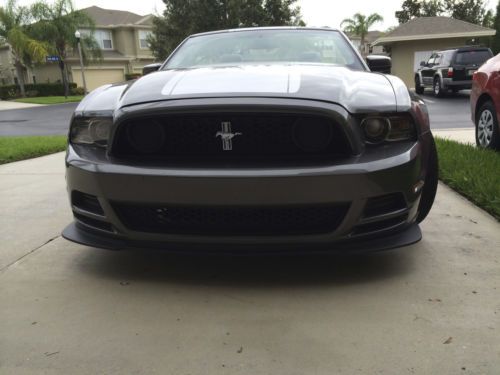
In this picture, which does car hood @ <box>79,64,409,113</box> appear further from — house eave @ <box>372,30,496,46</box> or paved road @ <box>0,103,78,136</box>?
house eave @ <box>372,30,496,46</box>

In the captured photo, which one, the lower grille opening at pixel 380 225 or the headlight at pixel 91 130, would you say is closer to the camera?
the lower grille opening at pixel 380 225

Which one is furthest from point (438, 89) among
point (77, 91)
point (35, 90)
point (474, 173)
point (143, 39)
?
point (143, 39)

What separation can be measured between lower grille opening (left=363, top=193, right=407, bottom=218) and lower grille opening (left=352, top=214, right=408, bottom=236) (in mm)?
52

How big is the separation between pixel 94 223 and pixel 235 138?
0.88m

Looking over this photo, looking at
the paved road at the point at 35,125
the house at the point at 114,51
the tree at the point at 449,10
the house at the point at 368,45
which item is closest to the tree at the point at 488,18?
the tree at the point at 449,10

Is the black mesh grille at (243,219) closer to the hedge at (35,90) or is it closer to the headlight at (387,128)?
the headlight at (387,128)

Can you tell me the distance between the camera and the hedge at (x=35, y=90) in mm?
35062

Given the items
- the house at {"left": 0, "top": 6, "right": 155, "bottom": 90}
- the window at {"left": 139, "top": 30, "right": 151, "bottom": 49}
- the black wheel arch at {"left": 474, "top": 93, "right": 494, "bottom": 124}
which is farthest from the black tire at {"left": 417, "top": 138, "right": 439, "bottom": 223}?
the window at {"left": 139, "top": 30, "right": 151, "bottom": 49}

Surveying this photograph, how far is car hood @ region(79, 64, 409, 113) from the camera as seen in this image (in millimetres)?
2334

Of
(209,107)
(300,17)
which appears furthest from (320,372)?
(300,17)

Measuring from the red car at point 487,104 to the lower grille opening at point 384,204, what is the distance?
10.8 feet

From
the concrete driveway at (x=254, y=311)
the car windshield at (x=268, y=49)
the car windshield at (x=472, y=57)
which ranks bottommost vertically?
the concrete driveway at (x=254, y=311)

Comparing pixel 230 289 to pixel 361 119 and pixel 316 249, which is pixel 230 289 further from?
pixel 361 119

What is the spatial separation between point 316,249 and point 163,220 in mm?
763
